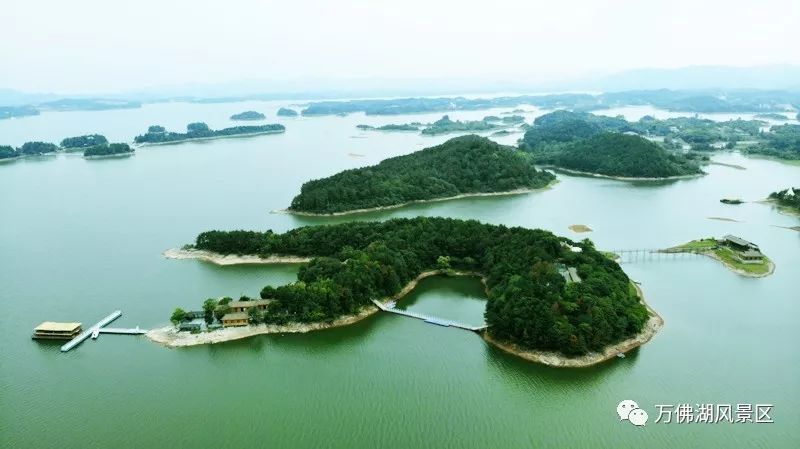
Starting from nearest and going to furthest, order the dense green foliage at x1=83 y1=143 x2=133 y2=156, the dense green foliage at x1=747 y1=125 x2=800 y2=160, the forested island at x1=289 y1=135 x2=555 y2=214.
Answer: the forested island at x1=289 y1=135 x2=555 y2=214
the dense green foliage at x1=747 y1=125 x2=800 y2=160
the dense green foliage at x1=83 y1=143 x2=133 y2=156

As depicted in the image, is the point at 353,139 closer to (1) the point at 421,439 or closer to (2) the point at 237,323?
(2) the point at 237,323

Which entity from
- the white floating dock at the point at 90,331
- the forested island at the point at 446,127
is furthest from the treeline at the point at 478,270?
the forested island at the point at 446,127

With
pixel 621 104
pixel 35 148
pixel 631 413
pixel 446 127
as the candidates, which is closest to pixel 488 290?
pixel 631 413

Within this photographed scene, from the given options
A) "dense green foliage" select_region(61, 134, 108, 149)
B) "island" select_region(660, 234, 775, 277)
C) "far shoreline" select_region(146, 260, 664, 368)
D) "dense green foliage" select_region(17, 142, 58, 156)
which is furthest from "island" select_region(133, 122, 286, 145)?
"island" select_region(660, 234, 775, 277)

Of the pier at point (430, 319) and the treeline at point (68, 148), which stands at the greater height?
the treeline at point (68, 148)

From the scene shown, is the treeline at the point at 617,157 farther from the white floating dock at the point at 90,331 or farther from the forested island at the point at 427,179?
the white floating dock at the point at 90,331

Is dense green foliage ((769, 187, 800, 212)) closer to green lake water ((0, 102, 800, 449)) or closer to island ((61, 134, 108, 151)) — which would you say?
green lake water ((0, 102, 800, 449))

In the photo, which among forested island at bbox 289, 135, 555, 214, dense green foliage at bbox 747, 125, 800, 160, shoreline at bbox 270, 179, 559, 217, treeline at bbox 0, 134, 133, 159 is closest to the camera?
shoreline at bbox 270, 179, 559, 217

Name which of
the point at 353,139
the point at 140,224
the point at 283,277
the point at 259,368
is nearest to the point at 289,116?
the point at 353,139
